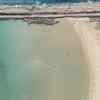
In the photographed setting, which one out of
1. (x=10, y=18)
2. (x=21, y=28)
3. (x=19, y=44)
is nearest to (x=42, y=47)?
(x=19, y=44)

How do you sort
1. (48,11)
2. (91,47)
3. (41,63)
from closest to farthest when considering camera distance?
1. (41,63)
2. (91,47)
3. (48,11)

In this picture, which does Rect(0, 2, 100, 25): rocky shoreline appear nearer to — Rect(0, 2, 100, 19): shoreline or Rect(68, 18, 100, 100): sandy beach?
Rect(0, 2, 100, 19): shoreline

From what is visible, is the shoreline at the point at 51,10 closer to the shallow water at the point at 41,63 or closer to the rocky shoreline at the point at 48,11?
the rocky shoreline at the point at 48,11

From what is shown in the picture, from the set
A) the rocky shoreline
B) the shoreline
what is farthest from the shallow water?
the shoreline

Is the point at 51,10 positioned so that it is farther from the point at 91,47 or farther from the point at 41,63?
the point at 41,63

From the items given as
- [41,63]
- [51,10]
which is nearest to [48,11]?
[51,10]
